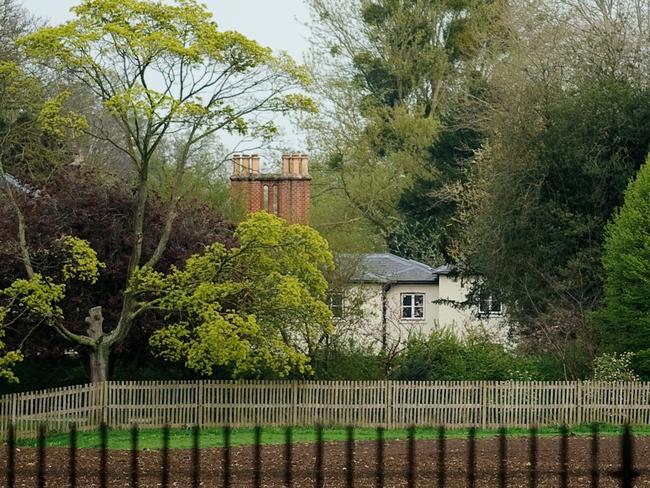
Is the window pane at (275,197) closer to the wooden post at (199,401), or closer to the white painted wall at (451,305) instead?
the white painted wall at (451,305)

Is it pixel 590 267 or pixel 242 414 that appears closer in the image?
pixel 242 414

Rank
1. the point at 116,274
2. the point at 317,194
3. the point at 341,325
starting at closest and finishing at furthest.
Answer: the point at 116,274
the point at 341,325
the point at 317,194

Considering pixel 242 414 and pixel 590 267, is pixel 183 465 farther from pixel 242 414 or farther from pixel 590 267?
pixel 590 267

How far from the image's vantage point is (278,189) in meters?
47.1

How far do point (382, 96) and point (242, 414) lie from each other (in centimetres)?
3410

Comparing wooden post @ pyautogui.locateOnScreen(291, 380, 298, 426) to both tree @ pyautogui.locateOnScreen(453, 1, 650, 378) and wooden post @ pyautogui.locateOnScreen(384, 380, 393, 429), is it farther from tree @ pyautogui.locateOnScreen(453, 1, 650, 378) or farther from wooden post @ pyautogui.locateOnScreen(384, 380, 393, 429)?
tree @ pyautogui.locateOnScreen(453, 1, 650, 378)

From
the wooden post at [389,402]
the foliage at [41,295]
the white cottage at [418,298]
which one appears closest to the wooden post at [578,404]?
the wooden post at [389,402]

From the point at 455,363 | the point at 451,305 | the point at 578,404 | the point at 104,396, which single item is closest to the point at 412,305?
the point at 451,305

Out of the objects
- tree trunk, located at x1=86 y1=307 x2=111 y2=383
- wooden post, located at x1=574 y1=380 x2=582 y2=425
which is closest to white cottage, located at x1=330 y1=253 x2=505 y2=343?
wooden post, located at x1=574 y1=380 x2=582 y2=425

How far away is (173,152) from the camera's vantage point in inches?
2965

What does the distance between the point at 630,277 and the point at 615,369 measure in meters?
2.42

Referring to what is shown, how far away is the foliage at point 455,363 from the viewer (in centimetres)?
3309

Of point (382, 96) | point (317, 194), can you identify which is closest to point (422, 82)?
point (382, 96)

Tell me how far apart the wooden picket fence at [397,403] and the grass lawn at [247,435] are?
0.44 metres
